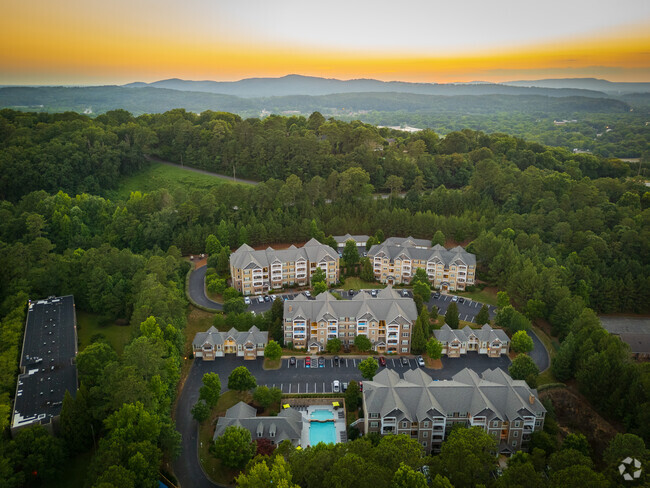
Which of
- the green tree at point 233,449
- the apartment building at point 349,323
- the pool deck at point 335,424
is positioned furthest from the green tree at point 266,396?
the apartment building at point 349,323

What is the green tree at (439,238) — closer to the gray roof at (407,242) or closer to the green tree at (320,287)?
the gray roof at (407,242)

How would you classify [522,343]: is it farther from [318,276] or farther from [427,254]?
[318,276]

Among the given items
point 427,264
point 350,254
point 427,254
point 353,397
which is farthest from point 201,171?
point 353,397

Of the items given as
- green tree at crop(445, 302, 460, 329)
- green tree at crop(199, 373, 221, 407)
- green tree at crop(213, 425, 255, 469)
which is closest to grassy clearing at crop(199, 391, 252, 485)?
green tree at crop(213, 425, 255, 469)

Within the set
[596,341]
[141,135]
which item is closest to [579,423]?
[596,341]

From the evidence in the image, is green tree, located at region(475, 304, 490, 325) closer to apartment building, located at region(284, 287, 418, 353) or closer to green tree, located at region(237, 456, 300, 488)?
apartment building, located at region(284, 287, 418, 353)

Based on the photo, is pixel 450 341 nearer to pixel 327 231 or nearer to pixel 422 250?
pixel 422 250
